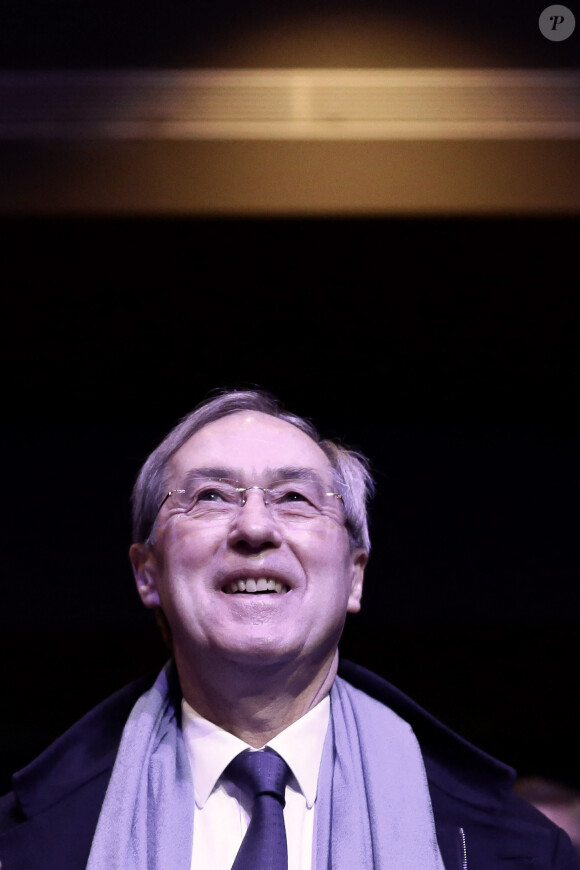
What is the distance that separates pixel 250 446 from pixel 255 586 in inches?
11.2

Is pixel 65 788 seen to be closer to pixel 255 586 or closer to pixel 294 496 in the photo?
pixel 255 586

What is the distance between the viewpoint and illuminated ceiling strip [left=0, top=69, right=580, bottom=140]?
70.1 inches

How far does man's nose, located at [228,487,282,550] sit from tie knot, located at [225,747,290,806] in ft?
1.12

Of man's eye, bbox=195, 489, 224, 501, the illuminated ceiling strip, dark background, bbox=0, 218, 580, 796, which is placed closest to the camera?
man's eye, bbox=195, 489, 224, 501

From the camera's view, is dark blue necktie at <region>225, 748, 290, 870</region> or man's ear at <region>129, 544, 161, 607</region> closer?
dark blue necktie at <region>225, 748, 290, 870</region>

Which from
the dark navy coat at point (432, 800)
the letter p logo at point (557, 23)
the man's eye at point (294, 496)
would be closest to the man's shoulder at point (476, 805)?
the dark navy coat at point (432, 800)

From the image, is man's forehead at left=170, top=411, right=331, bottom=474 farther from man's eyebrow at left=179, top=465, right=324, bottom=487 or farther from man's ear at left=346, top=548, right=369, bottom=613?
man's ear at left=346, top=548, right=369, bottom=613

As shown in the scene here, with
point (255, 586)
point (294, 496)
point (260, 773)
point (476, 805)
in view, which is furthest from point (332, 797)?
point (294, 496)

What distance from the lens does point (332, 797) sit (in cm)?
147

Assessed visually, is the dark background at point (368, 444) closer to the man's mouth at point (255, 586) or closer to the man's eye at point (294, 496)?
the man's eye at point (294, 496)

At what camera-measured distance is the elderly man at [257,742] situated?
1.42 metres

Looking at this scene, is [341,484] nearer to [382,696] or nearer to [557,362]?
[382,696]

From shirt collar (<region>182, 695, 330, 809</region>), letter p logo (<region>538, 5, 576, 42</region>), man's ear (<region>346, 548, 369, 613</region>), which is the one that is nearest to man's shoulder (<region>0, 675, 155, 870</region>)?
shirt collar (<region>182, 695, 330, 809</region>)

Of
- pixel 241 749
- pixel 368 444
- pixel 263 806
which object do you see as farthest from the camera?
pixel 368 444
